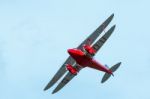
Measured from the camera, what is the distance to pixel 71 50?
19975 cm
